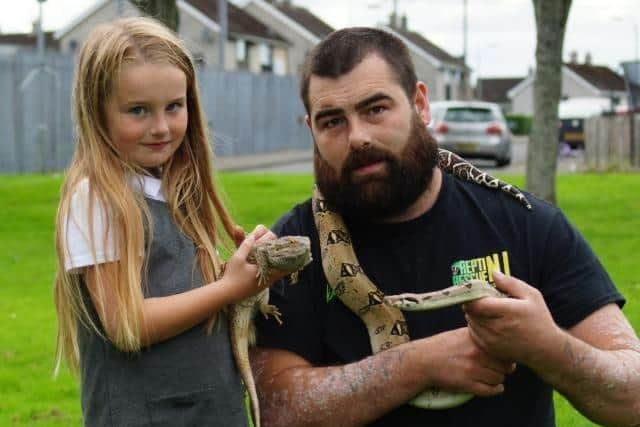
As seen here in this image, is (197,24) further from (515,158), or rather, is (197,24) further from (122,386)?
(122,386)

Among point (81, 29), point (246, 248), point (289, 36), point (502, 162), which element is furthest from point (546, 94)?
point (289, 36)

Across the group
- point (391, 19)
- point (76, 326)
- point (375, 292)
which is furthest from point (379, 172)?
point (391, 19)

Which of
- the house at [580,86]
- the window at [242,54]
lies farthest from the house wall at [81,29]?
the house at [580,86]

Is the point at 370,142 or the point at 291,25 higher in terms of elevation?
the point at 291,25

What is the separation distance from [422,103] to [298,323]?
92 cm

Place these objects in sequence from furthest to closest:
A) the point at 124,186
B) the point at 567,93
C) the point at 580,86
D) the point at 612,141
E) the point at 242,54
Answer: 1. the point at 567,93
2. the point at 580,86
3. the point at 242,54
4. the point at 612,141
5. the point at 124,186

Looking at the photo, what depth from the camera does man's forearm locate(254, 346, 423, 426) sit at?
132 inches

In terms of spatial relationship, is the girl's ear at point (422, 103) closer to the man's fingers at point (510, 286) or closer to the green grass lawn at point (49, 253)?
the man's fingers at point (510, 286)

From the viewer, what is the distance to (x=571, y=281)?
351 cm

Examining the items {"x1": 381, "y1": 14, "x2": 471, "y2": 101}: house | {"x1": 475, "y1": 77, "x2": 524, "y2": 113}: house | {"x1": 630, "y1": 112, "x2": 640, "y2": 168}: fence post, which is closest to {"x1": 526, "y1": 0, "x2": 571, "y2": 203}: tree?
{"x1": 630, "y1": 112, "x2": 640, "y2": 168}: fence post

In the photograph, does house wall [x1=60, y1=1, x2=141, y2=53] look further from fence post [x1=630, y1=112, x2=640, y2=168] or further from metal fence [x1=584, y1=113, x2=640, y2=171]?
fence post [x1=630, y1=112, x2=640, y2=168]

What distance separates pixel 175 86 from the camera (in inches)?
150

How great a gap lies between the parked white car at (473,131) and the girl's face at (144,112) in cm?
2507

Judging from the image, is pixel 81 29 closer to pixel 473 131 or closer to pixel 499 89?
pixel 473 131
